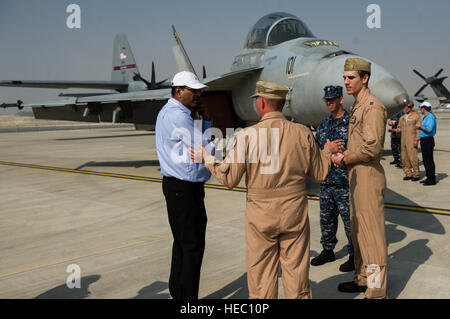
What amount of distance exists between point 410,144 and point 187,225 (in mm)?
8440

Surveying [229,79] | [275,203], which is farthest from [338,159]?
[229,79]

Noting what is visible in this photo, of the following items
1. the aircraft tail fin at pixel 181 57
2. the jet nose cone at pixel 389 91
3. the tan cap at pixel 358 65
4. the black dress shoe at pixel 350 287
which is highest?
the aircraft tail fin at pixel 181 57

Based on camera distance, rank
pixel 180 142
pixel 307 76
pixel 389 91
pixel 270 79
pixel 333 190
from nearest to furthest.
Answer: pixel 180 142
pixel 333 190
pixel 389 91
pixel 307 76
pixel 270 79

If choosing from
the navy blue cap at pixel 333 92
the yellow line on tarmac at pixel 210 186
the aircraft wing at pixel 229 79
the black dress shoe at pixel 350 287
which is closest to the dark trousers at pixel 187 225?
the black dress shoe at pixel 350 287

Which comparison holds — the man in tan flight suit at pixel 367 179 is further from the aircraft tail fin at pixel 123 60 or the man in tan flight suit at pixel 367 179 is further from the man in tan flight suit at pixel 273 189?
the aircraft tail fin at pixel 123 60

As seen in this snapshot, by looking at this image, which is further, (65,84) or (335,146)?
(65,84)

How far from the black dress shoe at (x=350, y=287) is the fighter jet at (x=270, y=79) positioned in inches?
165

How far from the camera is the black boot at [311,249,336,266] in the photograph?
14.6 ft

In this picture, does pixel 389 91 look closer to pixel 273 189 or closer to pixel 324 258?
pixel 324 258

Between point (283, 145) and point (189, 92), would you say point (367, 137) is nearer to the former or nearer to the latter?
point (283, 145)

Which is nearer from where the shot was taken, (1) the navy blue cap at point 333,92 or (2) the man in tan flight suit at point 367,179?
(2) the man in tan flight suit at point 367,179

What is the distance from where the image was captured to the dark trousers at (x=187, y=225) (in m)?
3.30

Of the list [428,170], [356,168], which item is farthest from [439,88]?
[356,168]

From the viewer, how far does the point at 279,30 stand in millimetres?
10234
